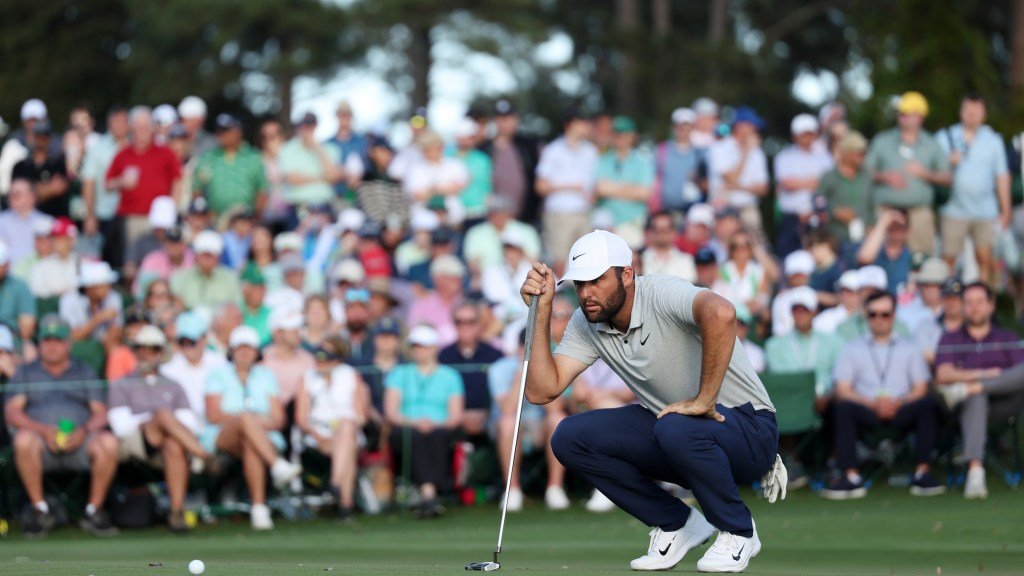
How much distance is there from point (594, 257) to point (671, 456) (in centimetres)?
94

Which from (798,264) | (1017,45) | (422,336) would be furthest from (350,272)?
(1017,45)

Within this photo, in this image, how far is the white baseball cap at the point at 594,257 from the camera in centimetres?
784

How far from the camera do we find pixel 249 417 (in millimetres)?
12727

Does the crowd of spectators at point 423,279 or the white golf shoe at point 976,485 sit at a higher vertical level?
the crowd of spectators at point 423,279

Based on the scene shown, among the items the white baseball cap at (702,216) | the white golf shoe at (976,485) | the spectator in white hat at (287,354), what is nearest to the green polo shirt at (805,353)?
the white golf shoe at (976,485)

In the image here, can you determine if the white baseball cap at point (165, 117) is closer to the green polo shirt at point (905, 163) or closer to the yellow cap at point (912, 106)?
the green polo shirt at point (905, 163)

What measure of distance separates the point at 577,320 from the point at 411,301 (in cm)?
739

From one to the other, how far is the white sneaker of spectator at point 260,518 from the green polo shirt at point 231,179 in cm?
506

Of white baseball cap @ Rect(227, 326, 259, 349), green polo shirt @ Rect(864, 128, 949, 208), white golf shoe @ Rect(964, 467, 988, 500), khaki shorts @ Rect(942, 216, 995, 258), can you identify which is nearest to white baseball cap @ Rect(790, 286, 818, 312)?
white golf shoe @ Rect(964, 467, 988, 500)

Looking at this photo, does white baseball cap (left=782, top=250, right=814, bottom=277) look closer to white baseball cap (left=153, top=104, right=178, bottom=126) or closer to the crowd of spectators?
the crowd of spectators

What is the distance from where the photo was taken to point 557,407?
1332 centimetres

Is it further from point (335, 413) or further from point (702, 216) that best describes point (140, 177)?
point (702, 216)

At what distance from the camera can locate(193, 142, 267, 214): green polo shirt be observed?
17.0 meters

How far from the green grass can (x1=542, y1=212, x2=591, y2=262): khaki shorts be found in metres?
3.93
